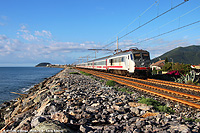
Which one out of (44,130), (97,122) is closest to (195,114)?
(97,122)

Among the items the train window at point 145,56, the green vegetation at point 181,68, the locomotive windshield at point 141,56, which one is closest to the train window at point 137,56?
the locomotive windshield at point 141,56

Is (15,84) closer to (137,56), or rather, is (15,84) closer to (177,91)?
(137,56)

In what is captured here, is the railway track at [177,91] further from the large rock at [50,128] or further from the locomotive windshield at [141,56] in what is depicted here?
the locomotive windshield at [141,56]

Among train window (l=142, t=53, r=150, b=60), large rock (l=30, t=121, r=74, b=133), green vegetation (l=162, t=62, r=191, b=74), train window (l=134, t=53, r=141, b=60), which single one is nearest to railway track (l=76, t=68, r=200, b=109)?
large rock (l=30, t=121, r=74, b=133)

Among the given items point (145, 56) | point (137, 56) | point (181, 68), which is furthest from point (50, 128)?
point (181, 68)

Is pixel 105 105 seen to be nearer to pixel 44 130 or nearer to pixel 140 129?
pixel 140 129

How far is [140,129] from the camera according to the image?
3.72 meters

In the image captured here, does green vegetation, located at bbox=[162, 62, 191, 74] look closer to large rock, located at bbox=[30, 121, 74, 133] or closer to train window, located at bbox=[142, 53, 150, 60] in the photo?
train window, located at bbox=[142, 53, 150, 60]

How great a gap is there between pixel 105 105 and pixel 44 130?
2.82m

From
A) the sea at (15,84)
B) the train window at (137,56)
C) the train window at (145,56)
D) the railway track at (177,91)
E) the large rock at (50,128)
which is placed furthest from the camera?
the sea at (15,84)

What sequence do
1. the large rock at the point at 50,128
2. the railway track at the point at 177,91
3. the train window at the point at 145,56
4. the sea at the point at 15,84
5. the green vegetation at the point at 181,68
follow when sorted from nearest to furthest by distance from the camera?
the large rock at the point at 50,128
the railway track at the point at 177,91
the train window at the point at 145,56
the green vegetation at the point at 181,68
the sea at the point at 15,84

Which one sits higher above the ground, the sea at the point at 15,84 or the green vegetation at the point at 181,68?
the green vegetation at the point at 181,68

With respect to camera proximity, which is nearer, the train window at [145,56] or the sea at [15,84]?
the train window at [145,56]

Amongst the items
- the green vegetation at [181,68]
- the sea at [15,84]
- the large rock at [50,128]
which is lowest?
the sea at [15,84]
